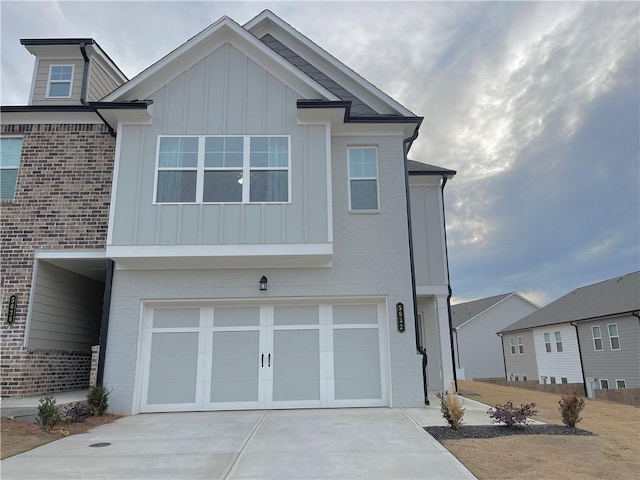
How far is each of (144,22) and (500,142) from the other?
13.8m

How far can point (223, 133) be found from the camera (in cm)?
991

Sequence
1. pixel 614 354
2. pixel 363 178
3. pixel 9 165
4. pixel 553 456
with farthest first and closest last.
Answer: pixel 614 354
pixel 9 165
pixel 363 178
pixel 553 456

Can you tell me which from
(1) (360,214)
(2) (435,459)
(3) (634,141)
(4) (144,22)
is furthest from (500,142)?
(2) (435,459)

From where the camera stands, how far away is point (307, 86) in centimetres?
1007

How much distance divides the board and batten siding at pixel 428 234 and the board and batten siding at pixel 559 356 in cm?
1657

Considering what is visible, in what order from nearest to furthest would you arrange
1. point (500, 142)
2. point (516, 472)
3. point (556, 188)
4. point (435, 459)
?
1. point (516, 472)
2. point (435, 459)
3. point (500, 142)
4. point (556, 188)

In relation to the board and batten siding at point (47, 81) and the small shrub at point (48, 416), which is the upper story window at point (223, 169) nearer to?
the board and batten siding at point (47, 81)

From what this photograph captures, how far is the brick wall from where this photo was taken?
9.83 meters

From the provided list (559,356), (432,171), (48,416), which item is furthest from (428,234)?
(559,356)

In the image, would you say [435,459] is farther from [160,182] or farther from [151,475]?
[160,182]

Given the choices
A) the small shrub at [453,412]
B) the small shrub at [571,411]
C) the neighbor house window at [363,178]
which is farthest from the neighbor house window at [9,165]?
the small shrub at [571,411]

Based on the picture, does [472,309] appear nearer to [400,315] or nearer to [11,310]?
[400,315]

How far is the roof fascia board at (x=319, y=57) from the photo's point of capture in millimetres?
11352

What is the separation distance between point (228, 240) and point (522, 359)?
91.3ft
